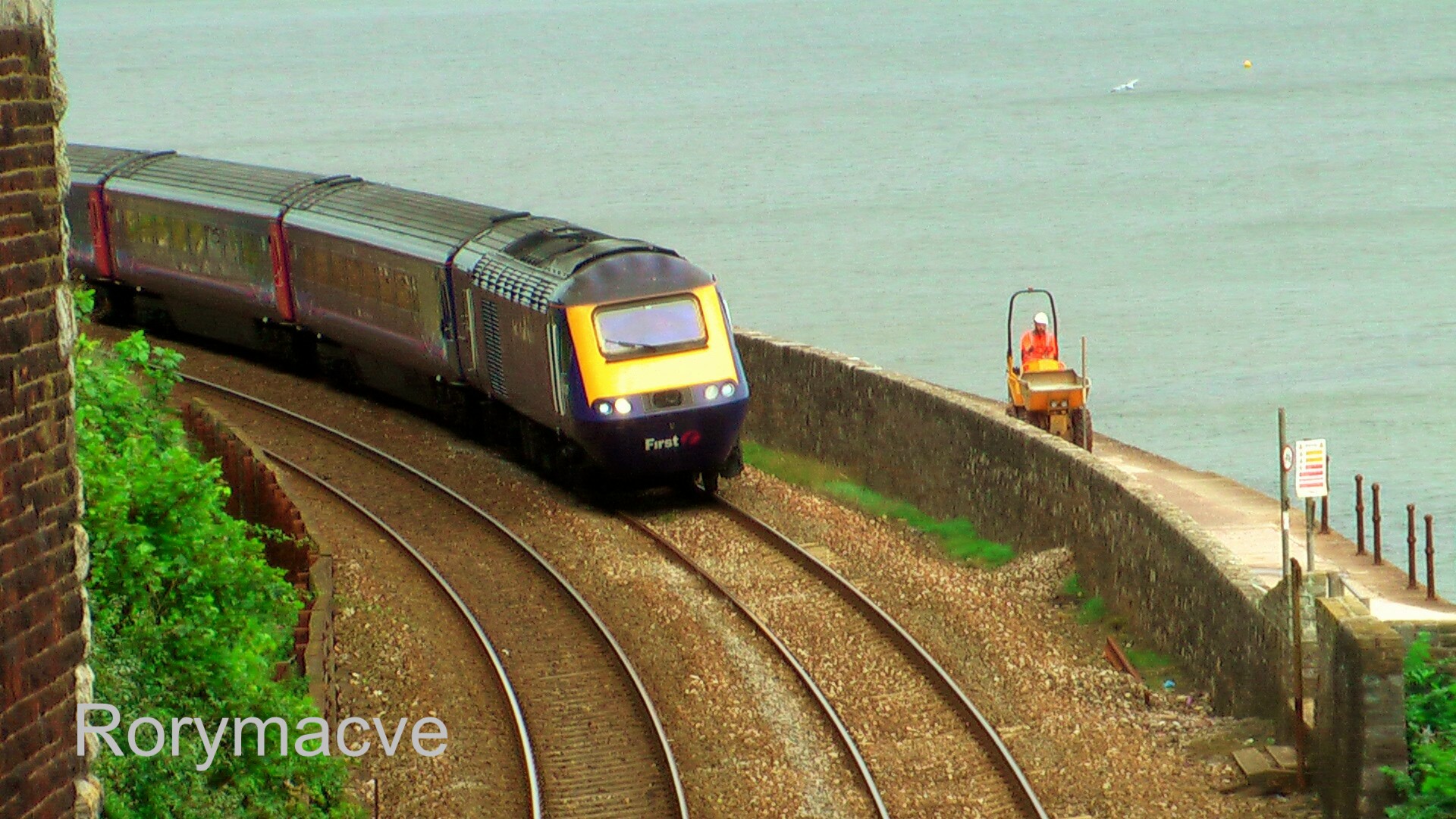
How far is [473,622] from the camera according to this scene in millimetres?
17141

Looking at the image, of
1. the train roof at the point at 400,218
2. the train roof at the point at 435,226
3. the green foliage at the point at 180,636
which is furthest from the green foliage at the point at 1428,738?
the train roof at the point at 400,218

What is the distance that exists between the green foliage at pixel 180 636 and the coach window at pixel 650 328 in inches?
263

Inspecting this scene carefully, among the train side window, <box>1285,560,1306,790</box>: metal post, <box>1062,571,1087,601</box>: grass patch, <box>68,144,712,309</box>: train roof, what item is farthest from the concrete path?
the train side window

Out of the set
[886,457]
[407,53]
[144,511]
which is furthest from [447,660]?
[407,53]

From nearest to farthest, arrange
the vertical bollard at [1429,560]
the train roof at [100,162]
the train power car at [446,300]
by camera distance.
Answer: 1. the train power car at [446,300]
2. the vertical bollard at [1429,560]
3. the train roof at [100,162]

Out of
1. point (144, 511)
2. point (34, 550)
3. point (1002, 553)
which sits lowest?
point (1002, 553)

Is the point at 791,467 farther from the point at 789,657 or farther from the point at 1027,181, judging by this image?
the point at 1027,181

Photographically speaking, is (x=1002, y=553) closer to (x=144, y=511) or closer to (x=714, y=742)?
(x=714, y=742)

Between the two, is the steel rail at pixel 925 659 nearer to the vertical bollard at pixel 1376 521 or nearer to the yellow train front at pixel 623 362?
the yellow train front at pixel 623 362

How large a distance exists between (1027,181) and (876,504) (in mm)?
66539

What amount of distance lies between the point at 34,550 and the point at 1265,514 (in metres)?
21.3

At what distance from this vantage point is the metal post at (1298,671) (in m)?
13.5

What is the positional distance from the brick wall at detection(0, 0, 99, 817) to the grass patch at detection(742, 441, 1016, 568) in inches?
587

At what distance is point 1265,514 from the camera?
25.3m
